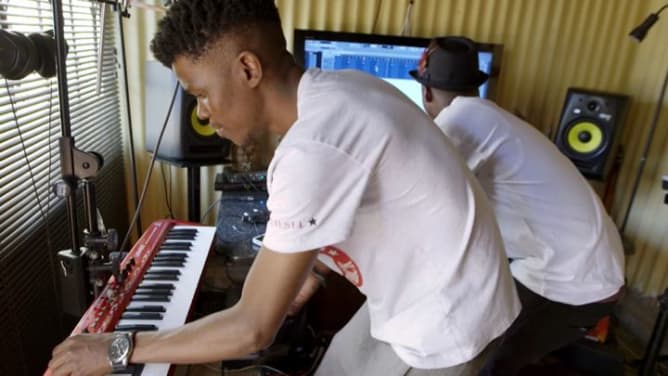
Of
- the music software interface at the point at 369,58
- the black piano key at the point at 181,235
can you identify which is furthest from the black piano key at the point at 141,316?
the music software interface at the point at 369,58

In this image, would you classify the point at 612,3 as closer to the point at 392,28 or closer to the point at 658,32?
the point at 658,32

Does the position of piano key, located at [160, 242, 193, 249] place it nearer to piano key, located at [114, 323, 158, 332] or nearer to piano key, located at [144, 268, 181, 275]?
piano key, located at [144, 268, 181, 275]

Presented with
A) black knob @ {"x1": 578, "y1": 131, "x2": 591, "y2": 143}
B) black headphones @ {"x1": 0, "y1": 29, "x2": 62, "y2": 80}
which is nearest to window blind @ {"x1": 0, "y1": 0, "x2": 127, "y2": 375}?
black headphones @ {"x1": 0, "y1": 29, "x2": 62, "y2": 80}

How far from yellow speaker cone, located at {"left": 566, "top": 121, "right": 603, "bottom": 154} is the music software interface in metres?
Result: 0.59

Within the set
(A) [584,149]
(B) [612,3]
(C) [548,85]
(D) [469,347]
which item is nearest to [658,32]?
(B) [612,3]

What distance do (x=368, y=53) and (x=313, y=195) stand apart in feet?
6.26

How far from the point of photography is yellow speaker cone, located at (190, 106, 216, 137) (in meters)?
2.04

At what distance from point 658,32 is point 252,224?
2.36 m

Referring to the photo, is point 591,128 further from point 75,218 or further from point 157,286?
point 75,218

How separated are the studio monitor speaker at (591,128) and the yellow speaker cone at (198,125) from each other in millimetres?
1758

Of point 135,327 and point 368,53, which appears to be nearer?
point 135,327

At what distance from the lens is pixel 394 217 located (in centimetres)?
88

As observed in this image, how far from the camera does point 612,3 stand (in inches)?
109

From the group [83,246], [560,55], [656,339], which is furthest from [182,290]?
[560,55]
